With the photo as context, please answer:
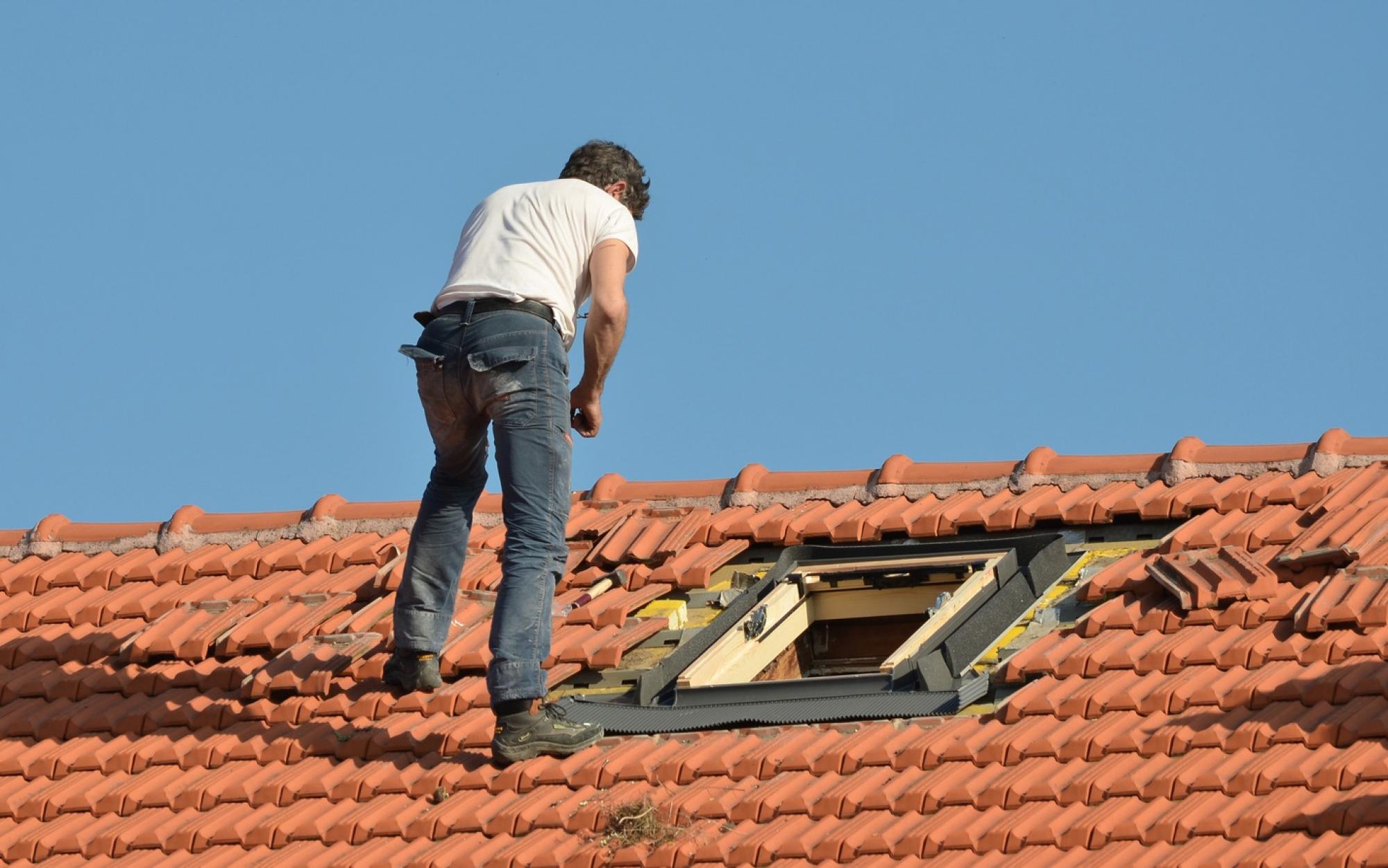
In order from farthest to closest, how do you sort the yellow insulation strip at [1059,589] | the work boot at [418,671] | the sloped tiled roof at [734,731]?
the work boot at [418,671]
the yellow insulation strip at [1059,589]
the sloped tiled roof at [734,731]

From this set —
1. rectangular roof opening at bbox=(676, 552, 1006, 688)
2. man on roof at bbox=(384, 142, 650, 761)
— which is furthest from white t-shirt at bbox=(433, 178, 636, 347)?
rectangular roof opening at bbox=(676, 552, 1006, 688)

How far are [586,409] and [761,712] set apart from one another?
1153 mm

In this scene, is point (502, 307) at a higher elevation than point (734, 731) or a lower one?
higher

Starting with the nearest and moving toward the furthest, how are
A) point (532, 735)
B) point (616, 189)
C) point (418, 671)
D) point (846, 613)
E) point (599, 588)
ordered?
point (532, 735) → point (616, 189) → point (418, 671) → point (846, 613) → point (599, 588)

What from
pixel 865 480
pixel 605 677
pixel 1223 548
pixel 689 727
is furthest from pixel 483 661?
pixel 1223 548

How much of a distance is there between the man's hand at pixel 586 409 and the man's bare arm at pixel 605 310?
89 millimetres

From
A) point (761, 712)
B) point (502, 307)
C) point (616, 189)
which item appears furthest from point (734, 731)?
point (616, 189)

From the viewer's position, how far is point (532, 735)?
6430 millimetres

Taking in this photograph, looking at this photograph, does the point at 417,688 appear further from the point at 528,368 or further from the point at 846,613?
the point at 846,613

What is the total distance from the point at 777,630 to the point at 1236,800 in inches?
88.8

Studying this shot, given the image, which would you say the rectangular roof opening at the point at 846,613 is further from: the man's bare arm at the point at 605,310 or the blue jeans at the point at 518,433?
the man's bare arm at the point at 605,310

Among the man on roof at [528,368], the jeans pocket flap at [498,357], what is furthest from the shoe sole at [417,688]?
the jeans pocket flap at [498,357]

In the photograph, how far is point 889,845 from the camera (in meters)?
5.53

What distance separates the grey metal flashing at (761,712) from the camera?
636 cm
